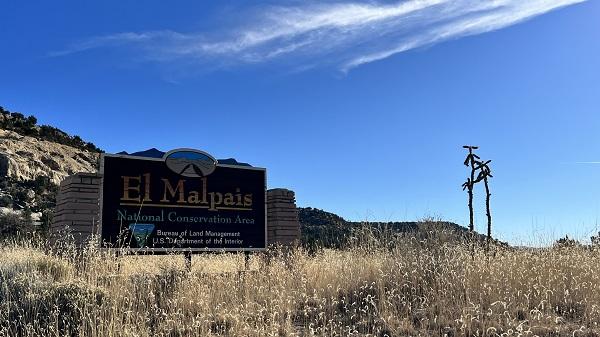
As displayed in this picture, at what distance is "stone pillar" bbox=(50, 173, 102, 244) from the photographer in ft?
33.9

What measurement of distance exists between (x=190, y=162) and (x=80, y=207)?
91.7 inches

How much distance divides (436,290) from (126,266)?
502cm

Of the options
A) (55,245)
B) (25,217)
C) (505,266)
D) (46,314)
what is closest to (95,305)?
(46,314)

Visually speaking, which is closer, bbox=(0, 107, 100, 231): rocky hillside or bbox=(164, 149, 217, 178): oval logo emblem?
bbox=(164, 149, 217, 178): oval logo emblem

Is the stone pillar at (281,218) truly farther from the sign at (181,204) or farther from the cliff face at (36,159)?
the cliff face at (36,159)

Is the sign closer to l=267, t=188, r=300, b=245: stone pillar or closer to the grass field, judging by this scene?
l=267, t=188, r=300, b=245: stone pillar

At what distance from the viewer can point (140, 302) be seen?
7.87 metres

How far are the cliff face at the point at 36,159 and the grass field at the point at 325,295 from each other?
120 feet

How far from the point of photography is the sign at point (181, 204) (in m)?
10.8

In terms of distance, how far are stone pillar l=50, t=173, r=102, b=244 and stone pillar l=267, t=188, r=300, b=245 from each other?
386 cm

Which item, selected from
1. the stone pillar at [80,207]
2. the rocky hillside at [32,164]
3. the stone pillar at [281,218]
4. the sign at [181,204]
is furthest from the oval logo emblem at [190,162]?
the rocky hillside at [32,164]

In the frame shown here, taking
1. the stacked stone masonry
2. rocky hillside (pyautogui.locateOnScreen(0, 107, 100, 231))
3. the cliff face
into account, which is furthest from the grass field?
the cliff face

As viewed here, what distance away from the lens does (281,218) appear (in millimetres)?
12836

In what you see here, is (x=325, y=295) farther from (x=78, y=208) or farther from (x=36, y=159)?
(x=36, y=159)
